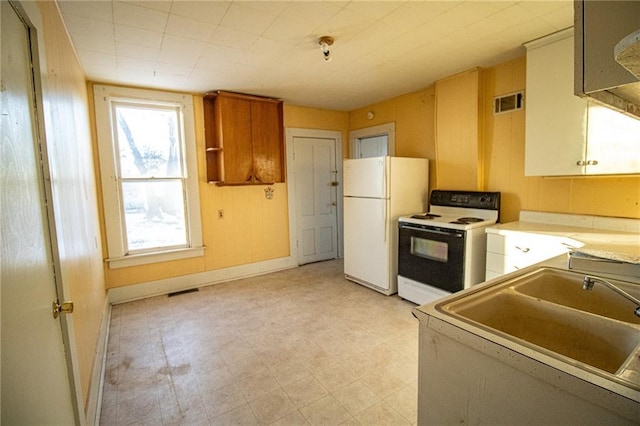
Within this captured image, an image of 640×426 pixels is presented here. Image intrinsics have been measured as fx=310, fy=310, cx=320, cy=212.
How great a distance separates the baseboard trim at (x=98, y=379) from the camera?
5.70ft

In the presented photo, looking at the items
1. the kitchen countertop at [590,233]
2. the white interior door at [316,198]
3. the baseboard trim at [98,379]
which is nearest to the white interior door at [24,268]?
the baseboard trim at [98,379]

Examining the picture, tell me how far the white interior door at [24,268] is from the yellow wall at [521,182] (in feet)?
11.5

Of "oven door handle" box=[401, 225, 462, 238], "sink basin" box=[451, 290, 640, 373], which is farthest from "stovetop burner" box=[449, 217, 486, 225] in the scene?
"sink basin" box=[451, 290, 640, 373]

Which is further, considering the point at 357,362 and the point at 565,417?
the point at 357,362

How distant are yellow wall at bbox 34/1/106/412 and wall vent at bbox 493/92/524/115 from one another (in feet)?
11.4

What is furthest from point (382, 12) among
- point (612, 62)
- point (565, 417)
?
point (565, 417)

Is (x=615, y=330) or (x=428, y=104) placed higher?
(x=428, y=104)

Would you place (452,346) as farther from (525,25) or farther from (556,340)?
(525,25)

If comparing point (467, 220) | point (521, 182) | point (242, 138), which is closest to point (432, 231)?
point (467, 220)

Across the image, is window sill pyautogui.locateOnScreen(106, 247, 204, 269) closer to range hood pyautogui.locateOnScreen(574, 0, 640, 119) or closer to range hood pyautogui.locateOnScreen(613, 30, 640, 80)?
range hood pyautogui.locateOnScreen(574, 0, 640, 119)

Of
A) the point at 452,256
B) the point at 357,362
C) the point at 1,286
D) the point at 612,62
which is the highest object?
the point at 612,62

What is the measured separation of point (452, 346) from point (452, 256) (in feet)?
6.84

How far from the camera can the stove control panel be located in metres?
3.15

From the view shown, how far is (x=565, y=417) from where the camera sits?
0.75 metres
